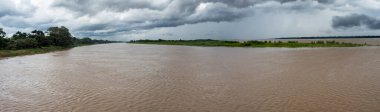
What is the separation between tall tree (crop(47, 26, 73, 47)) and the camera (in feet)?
211

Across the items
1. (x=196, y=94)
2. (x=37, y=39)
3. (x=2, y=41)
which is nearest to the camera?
(x=196, y=94)

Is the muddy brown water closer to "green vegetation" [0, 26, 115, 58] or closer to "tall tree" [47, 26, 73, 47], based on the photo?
"green vegetation" [0, 26, 115, 58]

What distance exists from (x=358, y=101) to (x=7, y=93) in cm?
1048

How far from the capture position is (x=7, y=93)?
11.1 m

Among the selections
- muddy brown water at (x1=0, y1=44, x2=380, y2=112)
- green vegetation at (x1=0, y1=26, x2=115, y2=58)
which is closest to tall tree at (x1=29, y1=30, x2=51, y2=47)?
green vegetation at (x1=0, y1=26, x2=115, y2=58)

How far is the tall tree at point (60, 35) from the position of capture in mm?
64312

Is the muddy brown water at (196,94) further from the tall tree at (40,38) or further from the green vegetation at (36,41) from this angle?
the tall tree at (40,38)

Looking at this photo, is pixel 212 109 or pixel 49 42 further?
pixel 49 42

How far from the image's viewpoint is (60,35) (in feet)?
217

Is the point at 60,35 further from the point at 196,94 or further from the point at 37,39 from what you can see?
the point at 196,94

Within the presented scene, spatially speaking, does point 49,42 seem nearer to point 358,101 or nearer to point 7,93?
point 7,93

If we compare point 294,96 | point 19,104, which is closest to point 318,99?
point 294,96

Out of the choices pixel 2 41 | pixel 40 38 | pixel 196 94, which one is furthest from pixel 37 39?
pixel 196 94

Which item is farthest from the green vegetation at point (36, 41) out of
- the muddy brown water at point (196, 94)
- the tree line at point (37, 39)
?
the muddy brown water at point (196, 94)
